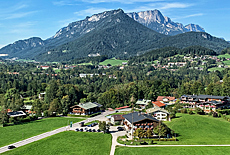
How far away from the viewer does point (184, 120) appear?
238ft

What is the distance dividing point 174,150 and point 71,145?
22883 mm

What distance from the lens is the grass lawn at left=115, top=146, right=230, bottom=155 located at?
155 feet

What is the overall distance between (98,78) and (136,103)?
309 ft

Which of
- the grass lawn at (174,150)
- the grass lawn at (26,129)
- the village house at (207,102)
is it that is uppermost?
the village house at (207,102)

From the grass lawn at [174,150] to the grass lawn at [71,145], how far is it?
4.14 meters

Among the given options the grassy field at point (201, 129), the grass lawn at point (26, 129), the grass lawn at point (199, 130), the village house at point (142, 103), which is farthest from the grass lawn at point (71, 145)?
the village house at point (142, 103)

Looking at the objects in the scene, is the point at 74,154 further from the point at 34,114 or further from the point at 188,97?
the point at 188,97

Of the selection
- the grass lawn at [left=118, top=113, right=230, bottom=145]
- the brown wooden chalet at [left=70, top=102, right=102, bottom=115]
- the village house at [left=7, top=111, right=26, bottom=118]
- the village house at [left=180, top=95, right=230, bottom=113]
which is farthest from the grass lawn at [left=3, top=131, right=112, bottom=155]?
the village house at [left=180, top=95, right=230, bottom=113]

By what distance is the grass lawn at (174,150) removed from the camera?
155 ft

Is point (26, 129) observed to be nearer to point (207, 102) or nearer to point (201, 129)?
point (201, 129)

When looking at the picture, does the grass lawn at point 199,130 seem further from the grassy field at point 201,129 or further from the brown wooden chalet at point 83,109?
the brown wooden chalet at point 83,109

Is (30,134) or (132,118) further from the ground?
(132,118)

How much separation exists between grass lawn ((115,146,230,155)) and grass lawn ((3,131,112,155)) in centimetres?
414

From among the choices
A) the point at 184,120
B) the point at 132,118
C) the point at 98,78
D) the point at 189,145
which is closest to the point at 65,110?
the point at 132,118
